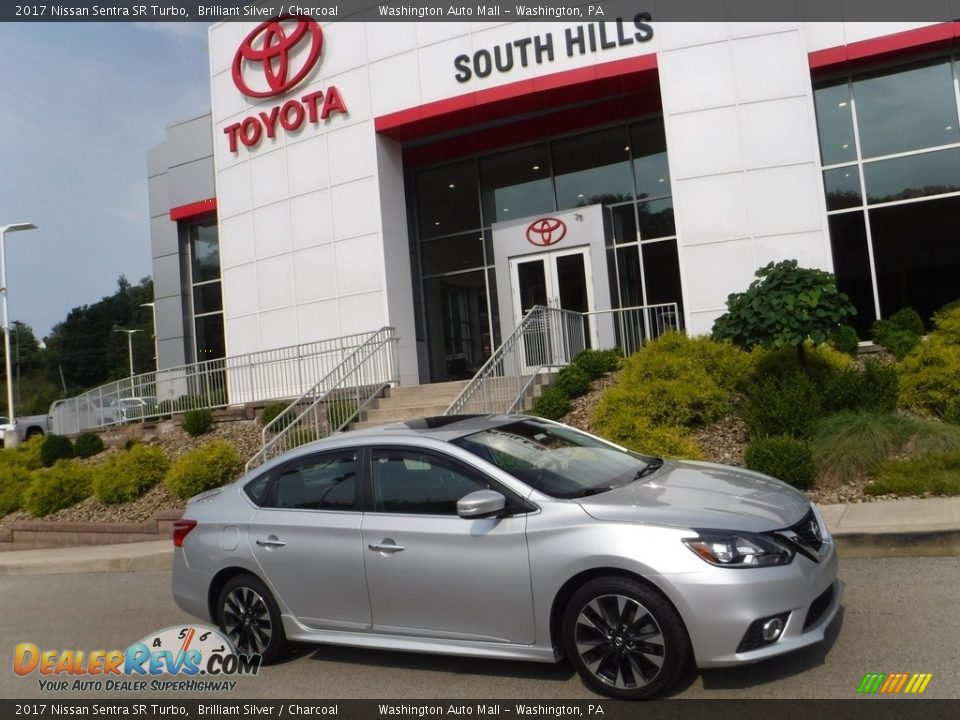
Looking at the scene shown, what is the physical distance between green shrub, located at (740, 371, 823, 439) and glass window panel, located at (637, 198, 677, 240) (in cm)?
A: 739

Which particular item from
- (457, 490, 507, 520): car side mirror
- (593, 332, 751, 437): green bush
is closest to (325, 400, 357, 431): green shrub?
(593, 332, 751, 437): green bush

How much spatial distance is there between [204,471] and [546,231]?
8584 mm

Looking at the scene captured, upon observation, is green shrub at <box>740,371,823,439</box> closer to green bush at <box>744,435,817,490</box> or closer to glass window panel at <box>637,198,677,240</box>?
green bush at <box>744,435,817,490</box>

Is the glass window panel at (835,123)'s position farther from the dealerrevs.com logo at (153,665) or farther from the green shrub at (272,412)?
the dealerrevs.com logo at (153,665)

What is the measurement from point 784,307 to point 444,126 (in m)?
9.48

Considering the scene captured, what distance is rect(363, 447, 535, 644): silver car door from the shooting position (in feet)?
14.8

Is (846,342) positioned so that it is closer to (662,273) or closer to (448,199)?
(662,273)

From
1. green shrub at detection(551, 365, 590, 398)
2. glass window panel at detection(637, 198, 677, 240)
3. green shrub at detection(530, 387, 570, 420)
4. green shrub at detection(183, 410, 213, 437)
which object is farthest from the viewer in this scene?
glass window panel at detection(637, 198, 677, 240)

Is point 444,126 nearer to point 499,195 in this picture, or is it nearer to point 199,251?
point 499,195

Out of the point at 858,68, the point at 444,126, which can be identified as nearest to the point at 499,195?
the point at 444,126

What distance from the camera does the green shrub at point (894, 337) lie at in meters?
12.3

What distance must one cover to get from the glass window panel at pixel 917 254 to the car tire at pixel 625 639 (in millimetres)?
12279

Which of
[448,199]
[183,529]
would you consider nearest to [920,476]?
[183,529]
